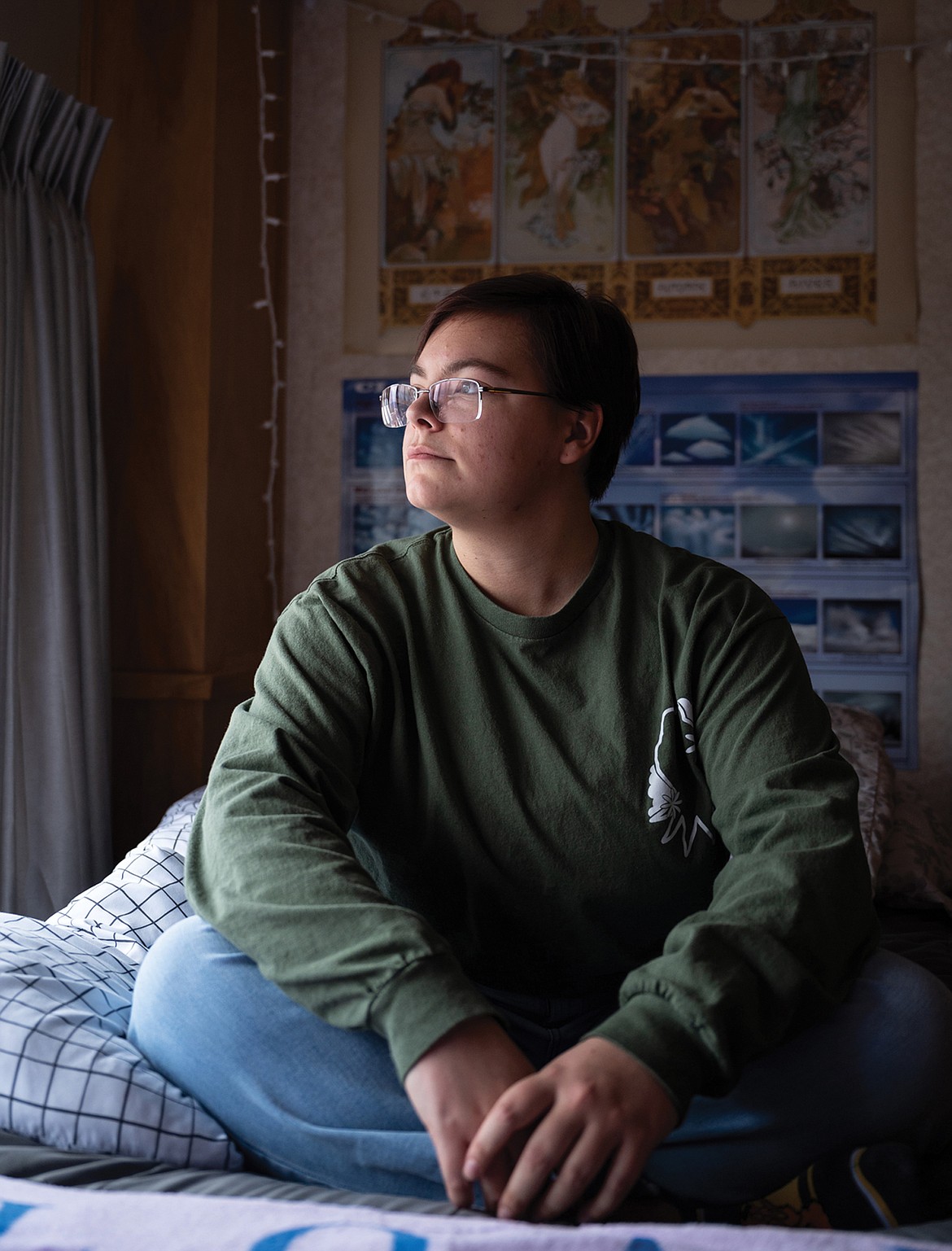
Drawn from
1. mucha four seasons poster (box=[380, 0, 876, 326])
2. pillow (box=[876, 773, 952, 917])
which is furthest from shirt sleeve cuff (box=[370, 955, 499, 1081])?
mucha four seasons poster (box=[380, 0, 876, 326])

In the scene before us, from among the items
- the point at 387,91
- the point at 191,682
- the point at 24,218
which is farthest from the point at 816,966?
the point at 387,91

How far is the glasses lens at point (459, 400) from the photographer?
1.37m

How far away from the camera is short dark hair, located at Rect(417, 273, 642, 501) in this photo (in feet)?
4.66

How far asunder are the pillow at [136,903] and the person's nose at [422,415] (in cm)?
65

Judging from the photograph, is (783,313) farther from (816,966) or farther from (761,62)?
(816,966)

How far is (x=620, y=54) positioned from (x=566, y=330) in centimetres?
185

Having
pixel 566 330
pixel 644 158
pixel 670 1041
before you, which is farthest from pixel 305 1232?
pixel 644 158

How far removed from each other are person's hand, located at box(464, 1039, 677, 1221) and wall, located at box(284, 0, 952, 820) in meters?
2.17

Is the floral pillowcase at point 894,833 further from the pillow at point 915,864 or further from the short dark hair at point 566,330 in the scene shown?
the short dark hair at point 566,330

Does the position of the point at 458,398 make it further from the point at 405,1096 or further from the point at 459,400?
the point at 405,1096

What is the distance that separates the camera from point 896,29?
9.11 ft

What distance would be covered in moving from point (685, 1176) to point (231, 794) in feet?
1.88

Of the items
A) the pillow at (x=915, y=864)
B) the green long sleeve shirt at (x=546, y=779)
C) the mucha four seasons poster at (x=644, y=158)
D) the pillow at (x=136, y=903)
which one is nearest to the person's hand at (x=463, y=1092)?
the green long sleeve shirt at (x=546, y=779)

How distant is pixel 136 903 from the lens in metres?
1.62
